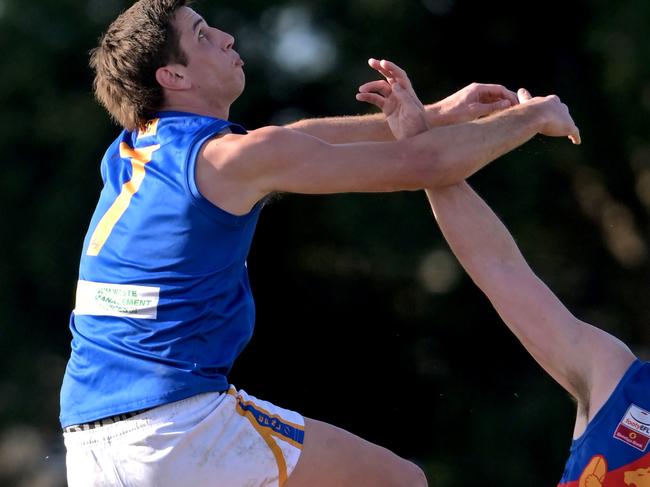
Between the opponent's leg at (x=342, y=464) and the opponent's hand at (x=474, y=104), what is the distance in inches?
35.7

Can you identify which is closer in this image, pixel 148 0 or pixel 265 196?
pixel 265 196

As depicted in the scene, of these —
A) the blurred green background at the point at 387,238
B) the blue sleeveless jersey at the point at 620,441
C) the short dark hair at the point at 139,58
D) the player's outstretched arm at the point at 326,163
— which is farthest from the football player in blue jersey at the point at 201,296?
the blurred green background at the point at 387,238

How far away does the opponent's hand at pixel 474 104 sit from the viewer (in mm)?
3445

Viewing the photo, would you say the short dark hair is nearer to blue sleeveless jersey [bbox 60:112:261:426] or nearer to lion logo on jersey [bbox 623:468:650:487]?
blue sleeveless jersey [bbox 60:112:261:426]

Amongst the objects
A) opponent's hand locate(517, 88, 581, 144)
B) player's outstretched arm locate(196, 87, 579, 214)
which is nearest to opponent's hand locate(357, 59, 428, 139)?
player's outstretched arm locate(196, 87, 579, 214)

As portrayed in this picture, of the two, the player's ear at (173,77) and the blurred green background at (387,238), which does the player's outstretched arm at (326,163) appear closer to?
the player's ear at (173,77)

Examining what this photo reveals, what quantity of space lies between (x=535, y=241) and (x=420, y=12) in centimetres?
148

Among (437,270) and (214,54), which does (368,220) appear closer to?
(437,270)

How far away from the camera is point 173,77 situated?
3.28m

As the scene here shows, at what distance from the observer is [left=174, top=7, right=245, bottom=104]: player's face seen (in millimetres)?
3299

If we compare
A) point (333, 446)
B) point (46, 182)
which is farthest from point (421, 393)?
point (333, 446)

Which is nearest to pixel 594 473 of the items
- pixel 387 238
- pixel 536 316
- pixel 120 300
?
pixel 536 316

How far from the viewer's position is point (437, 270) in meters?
7.02

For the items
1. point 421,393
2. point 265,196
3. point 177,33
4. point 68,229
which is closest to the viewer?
point 265,196
